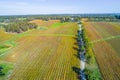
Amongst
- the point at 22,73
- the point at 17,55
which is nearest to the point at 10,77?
the point at 22,73

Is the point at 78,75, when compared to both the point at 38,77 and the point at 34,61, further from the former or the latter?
the point at 34,61

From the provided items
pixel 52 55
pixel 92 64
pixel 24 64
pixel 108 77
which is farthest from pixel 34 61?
pixel 108 77

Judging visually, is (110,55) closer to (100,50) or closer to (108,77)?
(100,50)

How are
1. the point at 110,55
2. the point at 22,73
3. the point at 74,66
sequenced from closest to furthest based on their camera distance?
the point at 22,73 → the point at 74,66 → the point at 110,55

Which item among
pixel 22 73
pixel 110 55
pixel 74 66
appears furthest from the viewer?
pixel 110 55

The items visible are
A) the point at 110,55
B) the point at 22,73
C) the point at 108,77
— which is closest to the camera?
the point at 108,77

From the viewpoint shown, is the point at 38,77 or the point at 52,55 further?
the point at 52,55

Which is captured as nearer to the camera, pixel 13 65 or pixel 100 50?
pixel 13 65

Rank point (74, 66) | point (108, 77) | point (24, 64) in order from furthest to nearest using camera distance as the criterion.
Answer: point (24, 64), point (74, 66), point (108, 77)
